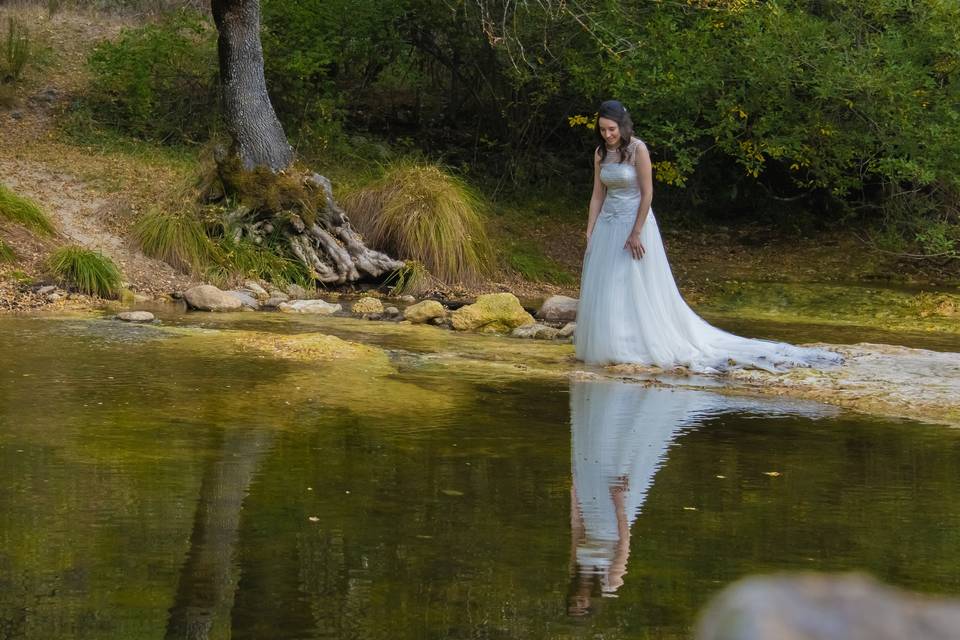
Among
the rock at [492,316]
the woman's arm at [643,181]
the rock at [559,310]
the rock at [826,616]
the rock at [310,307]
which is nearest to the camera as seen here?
the rock at [826,616]

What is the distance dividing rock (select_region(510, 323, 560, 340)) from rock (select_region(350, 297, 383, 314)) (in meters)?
1.72

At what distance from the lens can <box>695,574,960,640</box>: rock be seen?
3.00 feet

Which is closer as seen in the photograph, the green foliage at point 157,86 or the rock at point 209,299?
the rock at point 209,299

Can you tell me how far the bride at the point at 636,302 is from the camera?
9023 millimetres

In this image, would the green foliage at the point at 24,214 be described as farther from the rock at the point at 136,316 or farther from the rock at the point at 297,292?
the rock at the point at 136,316

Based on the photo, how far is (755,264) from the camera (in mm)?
16422

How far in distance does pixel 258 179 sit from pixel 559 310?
12.1 feet

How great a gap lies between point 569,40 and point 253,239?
5501 millimetres

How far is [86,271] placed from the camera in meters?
11.5

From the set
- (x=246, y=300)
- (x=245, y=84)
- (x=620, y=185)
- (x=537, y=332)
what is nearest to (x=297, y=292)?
(x=246, y=300)

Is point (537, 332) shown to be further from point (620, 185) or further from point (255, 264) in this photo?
point (255, 264)

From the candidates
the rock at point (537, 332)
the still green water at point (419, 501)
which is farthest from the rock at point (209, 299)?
the still green water at point (419, 501)

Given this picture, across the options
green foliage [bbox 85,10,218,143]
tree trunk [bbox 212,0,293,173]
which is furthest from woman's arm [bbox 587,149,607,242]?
green foliage [bbox 85,10,218,143]

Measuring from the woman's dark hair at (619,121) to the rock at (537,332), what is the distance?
201 cm
